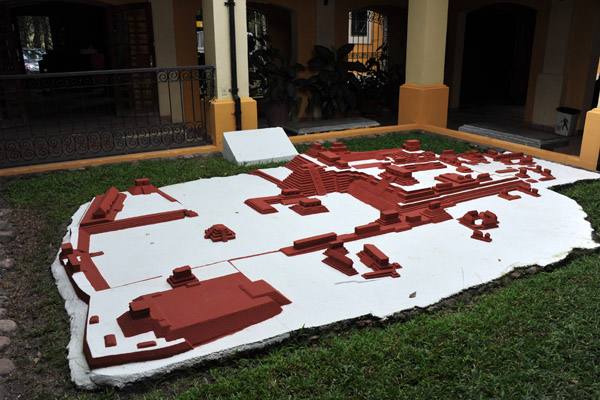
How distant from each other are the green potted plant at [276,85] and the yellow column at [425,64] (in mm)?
2378

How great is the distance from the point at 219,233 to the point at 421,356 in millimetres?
2261

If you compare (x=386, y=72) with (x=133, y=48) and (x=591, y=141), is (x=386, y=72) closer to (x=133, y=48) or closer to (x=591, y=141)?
(x=133, y=48)

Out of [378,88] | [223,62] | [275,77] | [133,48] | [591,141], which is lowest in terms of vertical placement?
[591,141]

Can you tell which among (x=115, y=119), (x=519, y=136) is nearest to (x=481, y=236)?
(x=519, y=136)

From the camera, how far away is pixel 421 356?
292 centimetres

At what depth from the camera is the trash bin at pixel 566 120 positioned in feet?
33.0

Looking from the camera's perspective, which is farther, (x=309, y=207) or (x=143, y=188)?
(x=143, y=188)

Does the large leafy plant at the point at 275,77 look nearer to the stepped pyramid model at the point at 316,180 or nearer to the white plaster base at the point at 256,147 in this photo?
the white plaster base at the point at 256,147

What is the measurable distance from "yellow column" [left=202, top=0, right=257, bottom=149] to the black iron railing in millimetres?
231

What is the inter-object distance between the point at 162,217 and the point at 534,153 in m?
5.49

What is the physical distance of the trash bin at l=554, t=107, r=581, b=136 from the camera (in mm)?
10062

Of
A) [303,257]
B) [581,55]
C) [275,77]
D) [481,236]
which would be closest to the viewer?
[303,257]

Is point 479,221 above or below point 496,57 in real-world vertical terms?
below

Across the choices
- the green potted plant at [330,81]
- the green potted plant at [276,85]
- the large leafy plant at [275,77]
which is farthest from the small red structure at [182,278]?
the green potted plant at [330,81]
